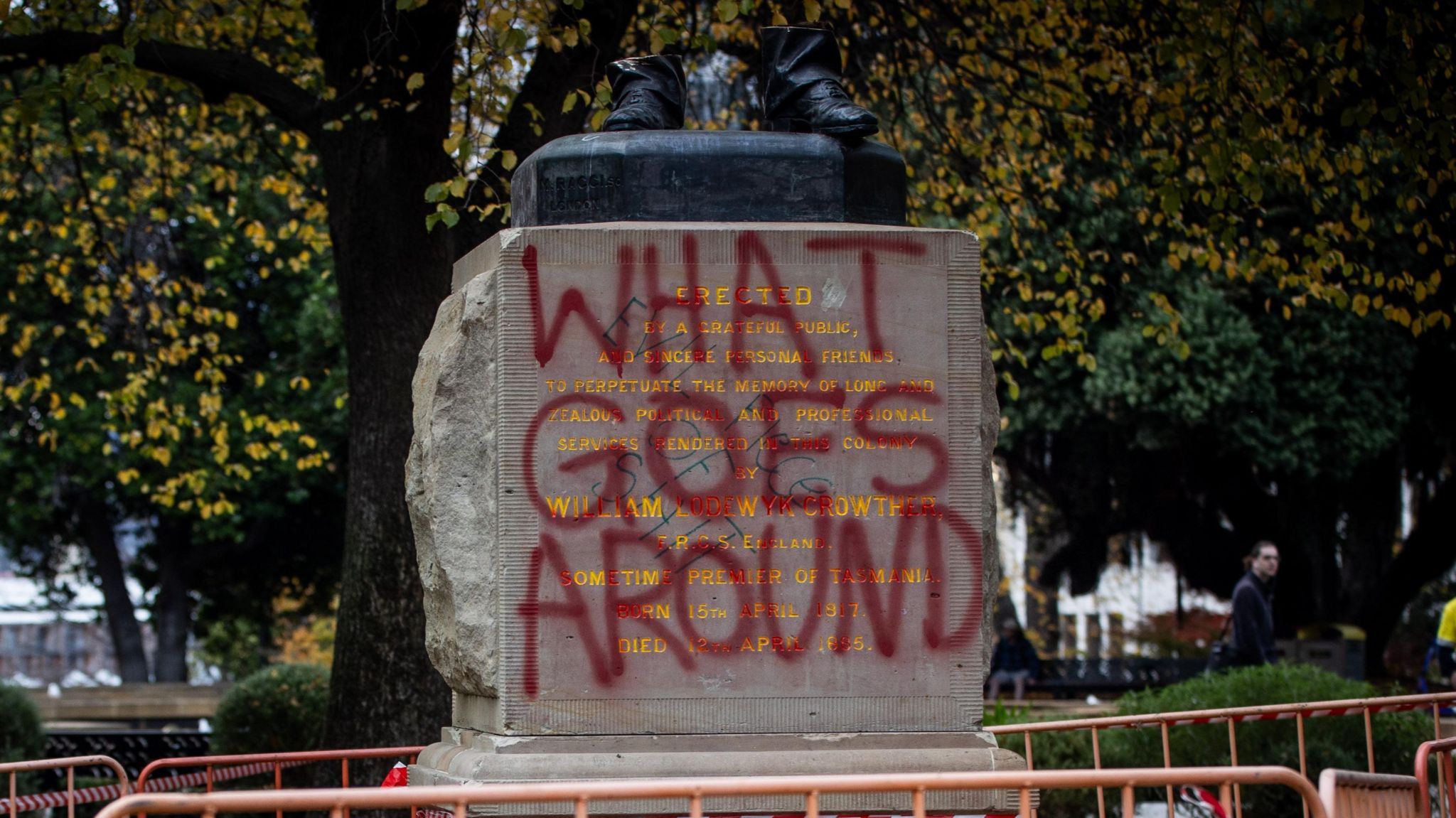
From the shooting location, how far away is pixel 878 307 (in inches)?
216

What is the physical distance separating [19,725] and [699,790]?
13.2 m

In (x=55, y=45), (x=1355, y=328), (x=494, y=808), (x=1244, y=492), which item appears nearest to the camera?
(x=494, y=808)

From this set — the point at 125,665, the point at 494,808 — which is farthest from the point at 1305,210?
the point at 125,665

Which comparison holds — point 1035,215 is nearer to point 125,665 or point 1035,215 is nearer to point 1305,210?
point 1305,210

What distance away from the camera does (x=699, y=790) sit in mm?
4023

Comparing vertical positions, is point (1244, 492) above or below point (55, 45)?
below

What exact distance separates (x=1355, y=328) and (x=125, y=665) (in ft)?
73.4

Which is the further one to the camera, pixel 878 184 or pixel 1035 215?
pixel 1035 215

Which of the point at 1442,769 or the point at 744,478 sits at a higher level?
the point at 744,478

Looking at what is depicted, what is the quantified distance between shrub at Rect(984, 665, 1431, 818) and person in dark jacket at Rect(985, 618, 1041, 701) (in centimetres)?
1187

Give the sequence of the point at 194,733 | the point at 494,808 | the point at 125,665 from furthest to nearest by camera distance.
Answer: the point at 125,665, the point at 194,733, the point at 494,808

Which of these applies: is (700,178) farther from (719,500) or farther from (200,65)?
(200,65)

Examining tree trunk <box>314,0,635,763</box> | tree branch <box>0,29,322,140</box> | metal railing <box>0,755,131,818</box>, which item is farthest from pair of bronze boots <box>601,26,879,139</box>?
tree branch <box>0,29,322,140</box>

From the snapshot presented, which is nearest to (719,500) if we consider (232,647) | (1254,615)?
(1254,615)
